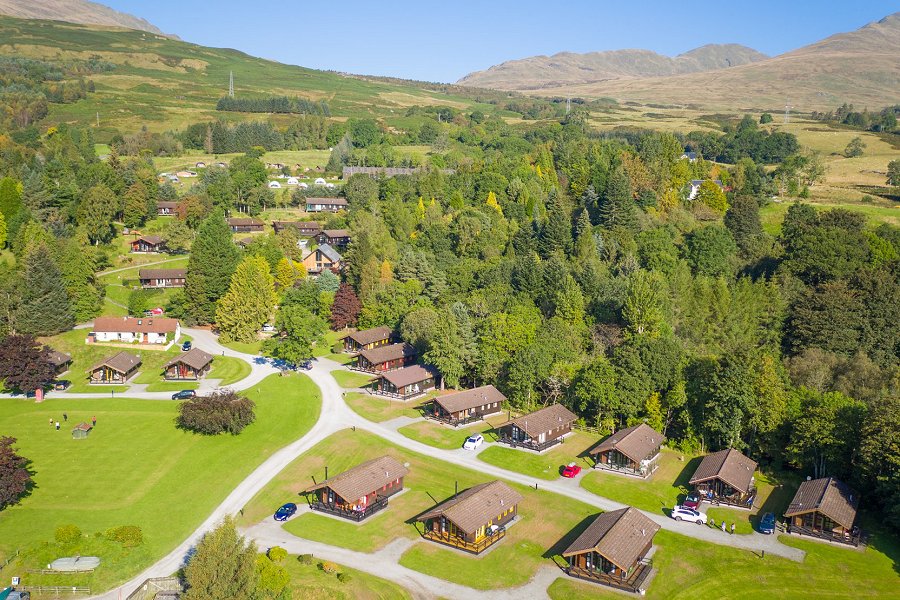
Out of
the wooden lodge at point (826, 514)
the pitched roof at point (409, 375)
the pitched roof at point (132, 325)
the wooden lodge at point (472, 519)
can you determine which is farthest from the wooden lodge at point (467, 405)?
the pitched roof at point (132, 325)

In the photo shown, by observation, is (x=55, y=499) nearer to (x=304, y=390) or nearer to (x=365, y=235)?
(x=304, y=390)

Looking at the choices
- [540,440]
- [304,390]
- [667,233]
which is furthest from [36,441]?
[667,233]

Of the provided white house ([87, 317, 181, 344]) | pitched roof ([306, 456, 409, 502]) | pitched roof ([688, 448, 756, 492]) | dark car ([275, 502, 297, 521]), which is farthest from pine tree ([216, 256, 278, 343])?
pitched roof ([688, 448, 756, 492])

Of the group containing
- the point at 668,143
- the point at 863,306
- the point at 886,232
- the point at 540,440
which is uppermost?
the point at 668,143

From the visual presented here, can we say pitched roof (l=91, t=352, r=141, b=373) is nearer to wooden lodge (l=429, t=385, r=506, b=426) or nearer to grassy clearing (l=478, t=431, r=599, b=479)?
wooden lodge (l=429, t=385, r=506, b=426)

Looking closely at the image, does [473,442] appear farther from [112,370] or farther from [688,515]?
[112,370]

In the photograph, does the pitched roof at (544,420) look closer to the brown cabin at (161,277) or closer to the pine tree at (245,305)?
the pine tree at (245,305)
